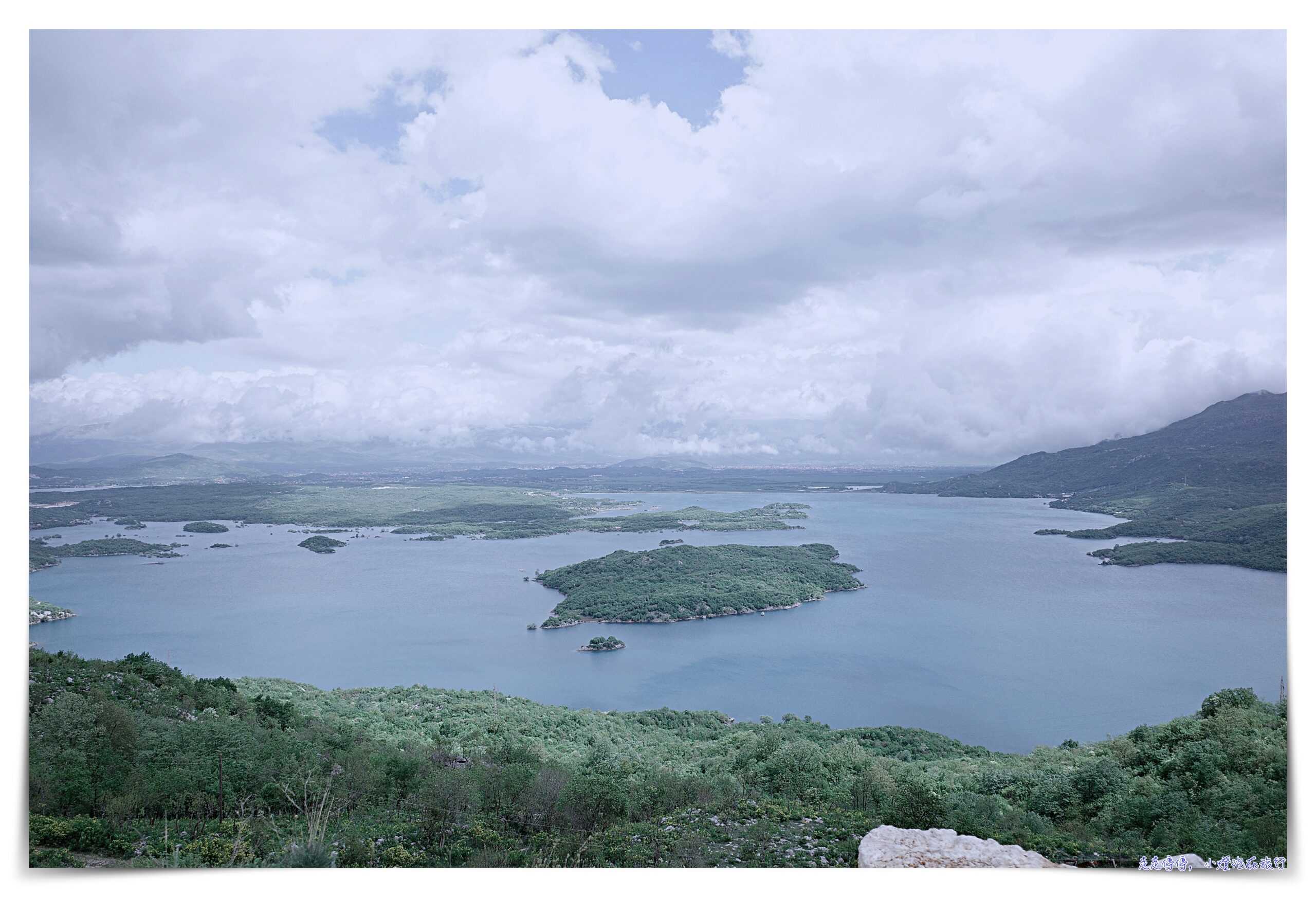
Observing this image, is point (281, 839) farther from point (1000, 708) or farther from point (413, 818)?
point (1000, 708)

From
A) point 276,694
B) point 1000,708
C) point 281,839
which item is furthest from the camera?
point 1000,708

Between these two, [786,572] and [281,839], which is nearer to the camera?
[281,839]

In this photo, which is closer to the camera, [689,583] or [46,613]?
[46,613]

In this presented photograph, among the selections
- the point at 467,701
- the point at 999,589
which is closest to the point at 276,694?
the point at 467,701

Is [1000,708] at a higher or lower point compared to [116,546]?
lower

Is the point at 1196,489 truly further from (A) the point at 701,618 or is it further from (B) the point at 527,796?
(B) the point at 527,796

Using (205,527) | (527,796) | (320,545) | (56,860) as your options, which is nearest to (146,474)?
(205,527)

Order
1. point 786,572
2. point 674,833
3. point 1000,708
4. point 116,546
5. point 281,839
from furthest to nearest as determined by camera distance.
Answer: point 786,572, point 116,546, point 1000,708, point 674,833, point 281,839
